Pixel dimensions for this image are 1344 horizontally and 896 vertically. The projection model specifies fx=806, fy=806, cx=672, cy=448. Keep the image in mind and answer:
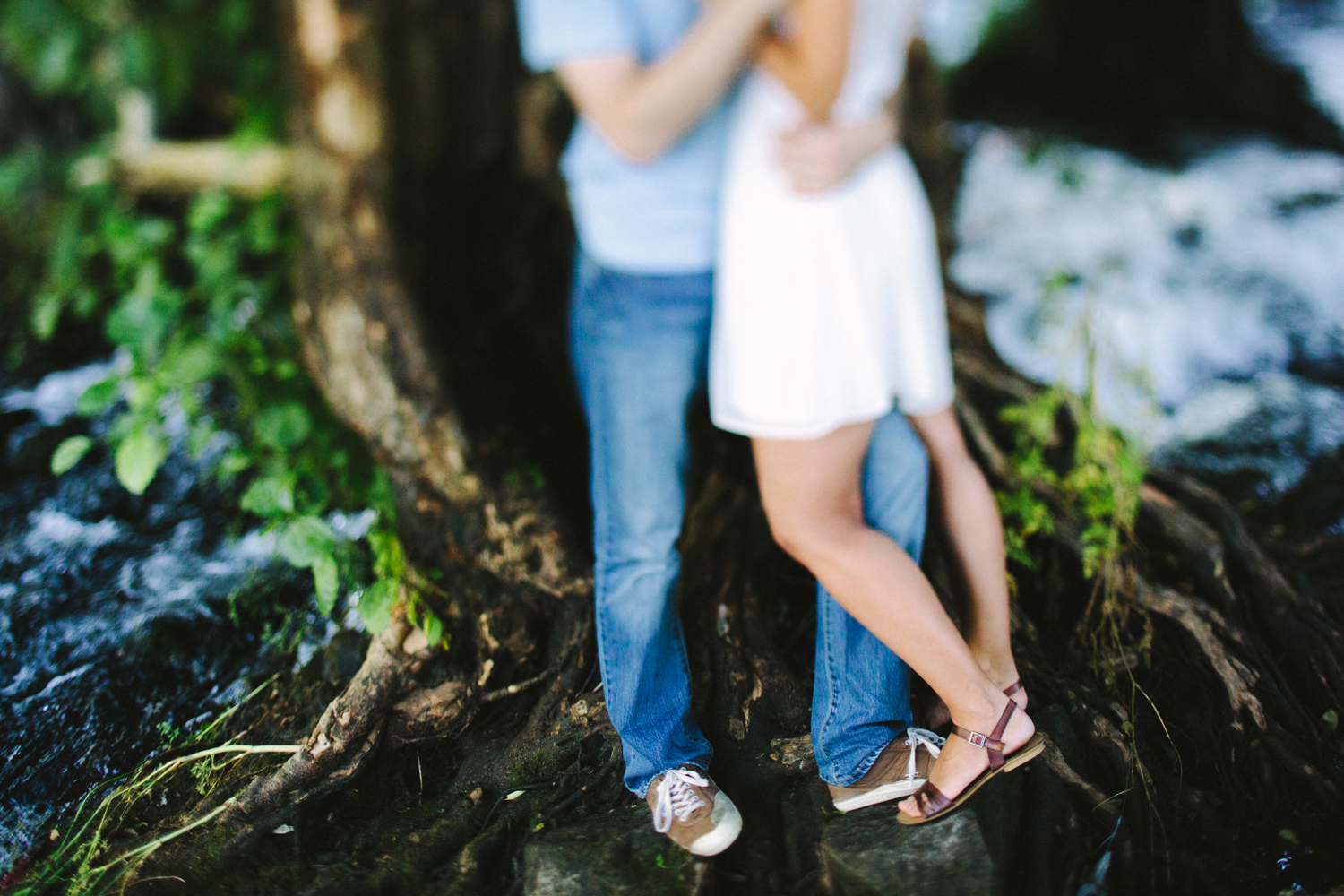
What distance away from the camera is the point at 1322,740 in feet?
6.27

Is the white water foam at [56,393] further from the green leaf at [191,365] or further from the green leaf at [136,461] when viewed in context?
the green leaf at [136,461]

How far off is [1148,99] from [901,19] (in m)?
6.08

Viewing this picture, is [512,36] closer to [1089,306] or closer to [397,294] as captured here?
[397,294]

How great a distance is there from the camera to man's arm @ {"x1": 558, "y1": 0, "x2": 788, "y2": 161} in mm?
1144

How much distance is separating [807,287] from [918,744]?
42.6 inches

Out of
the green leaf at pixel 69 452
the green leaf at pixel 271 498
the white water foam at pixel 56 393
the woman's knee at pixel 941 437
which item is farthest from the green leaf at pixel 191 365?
the woman's knee at pixel 941 437

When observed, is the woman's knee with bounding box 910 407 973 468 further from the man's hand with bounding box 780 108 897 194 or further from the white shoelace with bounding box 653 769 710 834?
the white shoelace with bounding box 653 769 710 834

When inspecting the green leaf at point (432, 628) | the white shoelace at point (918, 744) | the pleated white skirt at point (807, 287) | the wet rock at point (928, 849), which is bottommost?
the wet rock at point (928, 849)

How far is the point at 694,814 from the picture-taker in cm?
171

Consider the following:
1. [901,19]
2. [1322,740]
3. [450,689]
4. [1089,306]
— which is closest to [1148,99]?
[1089,306]

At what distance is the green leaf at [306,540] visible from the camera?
2.03 meters

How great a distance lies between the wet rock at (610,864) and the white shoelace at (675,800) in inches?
2.3

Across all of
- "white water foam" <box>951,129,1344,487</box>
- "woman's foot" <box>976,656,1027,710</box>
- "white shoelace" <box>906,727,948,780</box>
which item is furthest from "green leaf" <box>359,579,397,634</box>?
"white water foam" <box>951,129,1344,487</box>

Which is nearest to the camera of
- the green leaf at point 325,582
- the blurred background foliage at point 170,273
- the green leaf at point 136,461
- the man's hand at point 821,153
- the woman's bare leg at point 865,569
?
the man's hand at point 821,153
